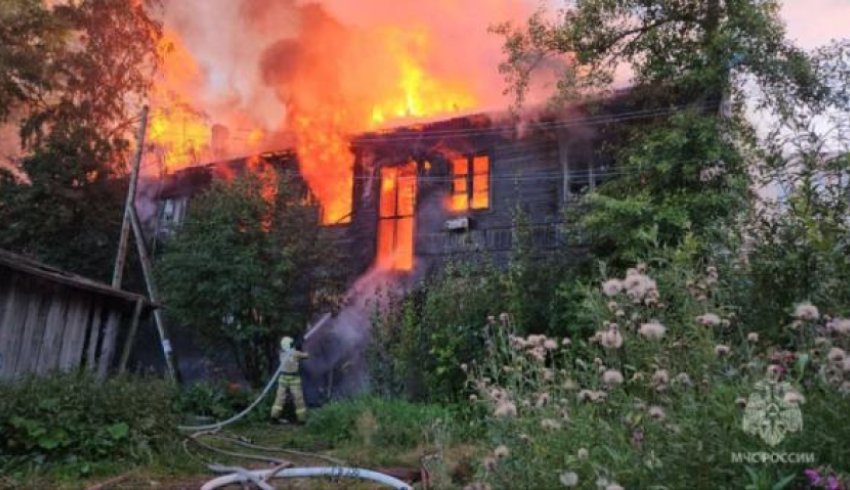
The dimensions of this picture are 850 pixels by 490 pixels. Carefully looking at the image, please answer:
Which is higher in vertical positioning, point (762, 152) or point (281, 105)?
point (281, 105)

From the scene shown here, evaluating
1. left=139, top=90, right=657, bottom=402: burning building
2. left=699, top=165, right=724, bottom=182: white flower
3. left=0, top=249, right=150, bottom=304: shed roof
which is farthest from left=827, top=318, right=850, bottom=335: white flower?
left=0, top=249, right=150, bottom=304: shed roof

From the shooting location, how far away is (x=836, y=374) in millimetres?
2762

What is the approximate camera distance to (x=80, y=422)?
7352mm

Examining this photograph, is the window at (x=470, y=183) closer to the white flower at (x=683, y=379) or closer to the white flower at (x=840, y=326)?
the white flower at (x=683, y=379)

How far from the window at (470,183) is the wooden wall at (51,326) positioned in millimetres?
8420

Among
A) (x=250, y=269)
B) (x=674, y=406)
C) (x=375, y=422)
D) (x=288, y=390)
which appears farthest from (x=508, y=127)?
(x=674, y=406)

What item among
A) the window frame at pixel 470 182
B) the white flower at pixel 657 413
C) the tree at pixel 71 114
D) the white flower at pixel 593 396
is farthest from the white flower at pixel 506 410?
the tree at pixel 71 114

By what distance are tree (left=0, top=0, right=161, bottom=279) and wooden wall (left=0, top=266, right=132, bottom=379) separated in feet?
22.0

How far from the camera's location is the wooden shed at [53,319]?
35.8 feet

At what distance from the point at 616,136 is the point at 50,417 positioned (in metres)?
11.8

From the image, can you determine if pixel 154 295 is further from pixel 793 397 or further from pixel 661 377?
pixel 793 397

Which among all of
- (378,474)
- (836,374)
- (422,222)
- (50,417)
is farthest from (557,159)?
(836,374)

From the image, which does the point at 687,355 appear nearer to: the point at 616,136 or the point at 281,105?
the point at 616,136

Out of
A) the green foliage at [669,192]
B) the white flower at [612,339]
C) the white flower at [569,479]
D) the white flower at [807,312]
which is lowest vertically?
the white flower at [569,479]
